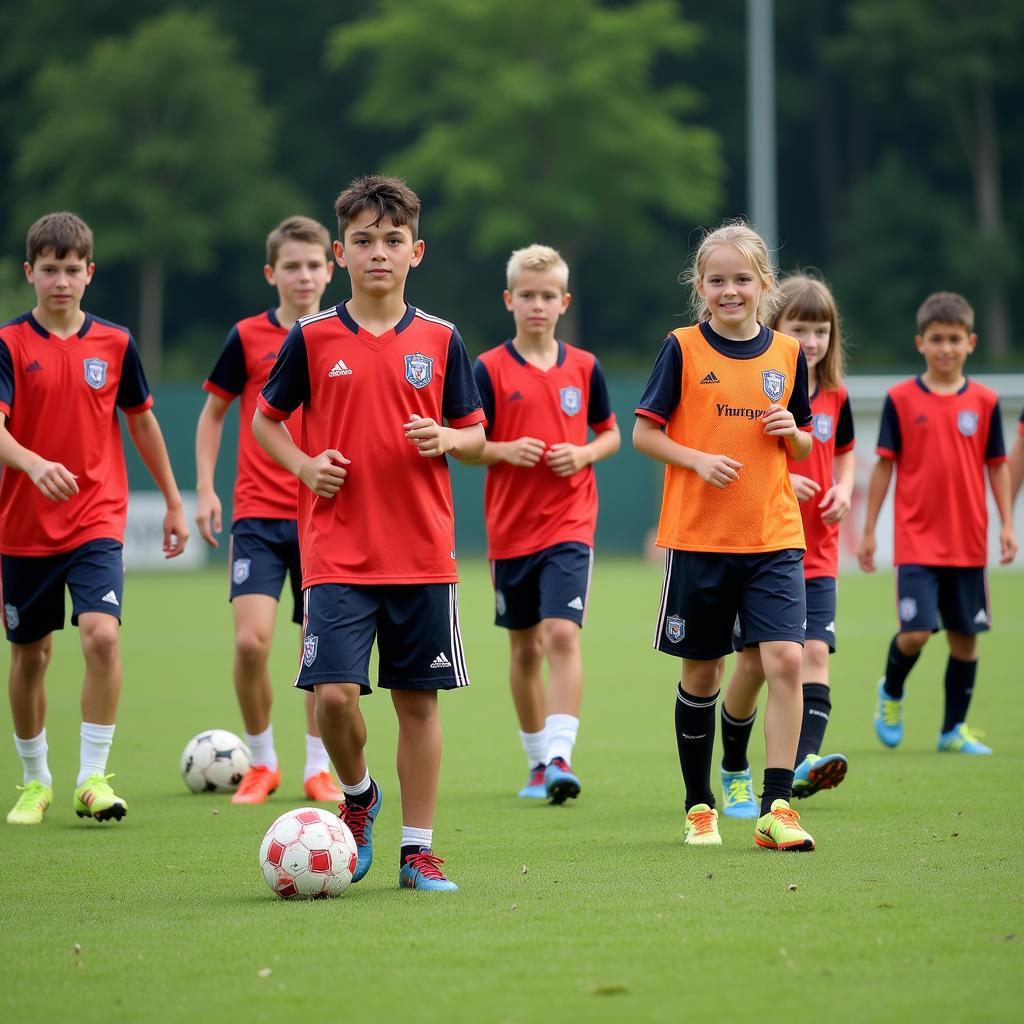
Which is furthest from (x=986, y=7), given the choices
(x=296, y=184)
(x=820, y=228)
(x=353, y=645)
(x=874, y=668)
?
(x=353, y=645)

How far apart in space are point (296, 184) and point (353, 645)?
44.5m

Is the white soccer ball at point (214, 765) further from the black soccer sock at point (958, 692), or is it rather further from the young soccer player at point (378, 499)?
the black soccer sock at point (958, 692)

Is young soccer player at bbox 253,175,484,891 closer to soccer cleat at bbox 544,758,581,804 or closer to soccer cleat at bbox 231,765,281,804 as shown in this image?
soccer cleat at bbox 544,758,581,804

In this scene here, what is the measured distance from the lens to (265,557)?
8.23 m

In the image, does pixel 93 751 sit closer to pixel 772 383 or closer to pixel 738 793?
pixel 738 793

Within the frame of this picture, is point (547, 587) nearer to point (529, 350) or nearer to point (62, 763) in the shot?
point (529, 350)

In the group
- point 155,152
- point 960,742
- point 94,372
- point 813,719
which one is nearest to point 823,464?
point 813,719

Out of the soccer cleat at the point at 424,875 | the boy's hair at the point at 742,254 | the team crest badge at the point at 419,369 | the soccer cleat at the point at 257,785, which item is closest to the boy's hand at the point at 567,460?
the boy's hair at the point at 742,254

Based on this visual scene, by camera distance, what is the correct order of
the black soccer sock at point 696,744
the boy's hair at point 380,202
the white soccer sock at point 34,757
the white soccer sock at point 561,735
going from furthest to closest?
the white soccer sock at point 561,735, the white soccer sock at point 34,757, the black soccer sock at point 696,744, the boy's hair at point 380,202

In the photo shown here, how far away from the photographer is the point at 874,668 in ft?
44.7

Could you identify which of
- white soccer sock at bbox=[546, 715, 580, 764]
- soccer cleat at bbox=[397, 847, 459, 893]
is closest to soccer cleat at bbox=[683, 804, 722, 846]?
soccer cleat at bbox=[397, 847, 459, 893]

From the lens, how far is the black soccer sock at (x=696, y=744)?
6.70 m

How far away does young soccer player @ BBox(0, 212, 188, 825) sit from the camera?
7.37 metres

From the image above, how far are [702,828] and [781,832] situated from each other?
370 mm
